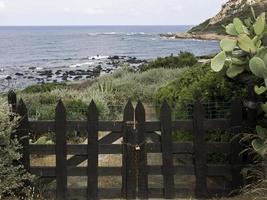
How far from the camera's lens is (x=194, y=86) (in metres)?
7.53

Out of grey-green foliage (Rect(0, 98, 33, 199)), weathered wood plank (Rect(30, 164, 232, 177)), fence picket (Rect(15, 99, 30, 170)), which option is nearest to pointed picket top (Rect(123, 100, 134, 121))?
weathered wood plank (Rect(30, 164, 232, 177))

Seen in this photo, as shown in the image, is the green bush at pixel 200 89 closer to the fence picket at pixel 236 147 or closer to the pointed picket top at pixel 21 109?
the fence picket at pixel 236 147

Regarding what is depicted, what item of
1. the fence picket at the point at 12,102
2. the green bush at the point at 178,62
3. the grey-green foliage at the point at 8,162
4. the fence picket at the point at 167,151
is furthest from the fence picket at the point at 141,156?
the green bush at the point at 178,62

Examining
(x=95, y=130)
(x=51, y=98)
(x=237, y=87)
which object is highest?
(x=237, y=87)

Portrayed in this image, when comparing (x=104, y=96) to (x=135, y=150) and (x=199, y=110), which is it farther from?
(x=199, y=110)

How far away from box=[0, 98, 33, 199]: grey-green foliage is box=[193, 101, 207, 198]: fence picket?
86.7 inches

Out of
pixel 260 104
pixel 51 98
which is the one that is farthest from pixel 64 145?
pixel 51 98

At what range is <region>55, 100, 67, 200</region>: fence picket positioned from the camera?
6633 millimetres

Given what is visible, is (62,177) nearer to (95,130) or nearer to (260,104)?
(95,130)

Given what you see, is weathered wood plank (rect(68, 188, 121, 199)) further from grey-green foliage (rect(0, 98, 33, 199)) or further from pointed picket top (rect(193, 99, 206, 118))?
pointed picket top (rect(193, 99, 206, 118))

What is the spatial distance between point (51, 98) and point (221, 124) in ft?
24.6

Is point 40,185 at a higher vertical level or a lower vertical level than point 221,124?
lower

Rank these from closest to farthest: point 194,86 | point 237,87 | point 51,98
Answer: point 237,87
point 194,86
point 51,98

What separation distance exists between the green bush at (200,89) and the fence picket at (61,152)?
1964 mm
